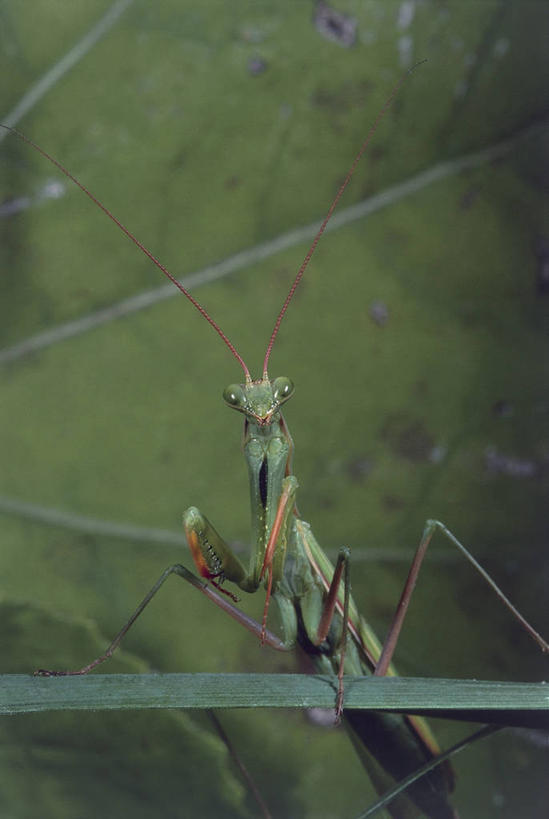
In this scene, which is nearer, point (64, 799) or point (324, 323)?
point (64, 799)

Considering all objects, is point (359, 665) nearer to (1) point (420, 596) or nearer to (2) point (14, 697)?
(1) point (420, 596)

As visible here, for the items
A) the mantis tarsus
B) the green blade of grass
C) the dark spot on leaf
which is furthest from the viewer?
the dark spot on leaf

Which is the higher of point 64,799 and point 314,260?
point 314,260

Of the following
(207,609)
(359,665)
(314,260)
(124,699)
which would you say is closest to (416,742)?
(359,665)

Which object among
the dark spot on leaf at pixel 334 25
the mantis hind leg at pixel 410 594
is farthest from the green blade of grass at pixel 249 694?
the dark spot on leaf at pixel 334 25

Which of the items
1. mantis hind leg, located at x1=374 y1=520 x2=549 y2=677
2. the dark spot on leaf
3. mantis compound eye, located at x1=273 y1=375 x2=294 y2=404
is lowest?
mantis hind leg, located at x1=374 y1=520 x2=549 y2=677

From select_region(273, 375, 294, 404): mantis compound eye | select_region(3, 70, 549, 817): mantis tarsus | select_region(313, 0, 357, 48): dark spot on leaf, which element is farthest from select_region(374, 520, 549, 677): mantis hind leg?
select_region(313, 0, 357, 48): dark spot on leaf

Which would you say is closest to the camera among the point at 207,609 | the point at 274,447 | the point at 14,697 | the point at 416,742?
the point at 14,697

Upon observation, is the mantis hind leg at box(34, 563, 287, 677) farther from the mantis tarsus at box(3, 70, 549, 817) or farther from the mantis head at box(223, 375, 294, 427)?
the mantis head at box(223, 375, 294, 427)

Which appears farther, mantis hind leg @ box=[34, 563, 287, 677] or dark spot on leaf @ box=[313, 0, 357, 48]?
dark spot on leaf @ box=[313, 0, 357, 48]
